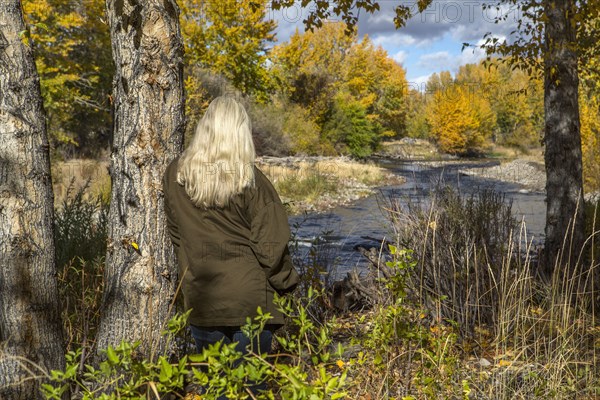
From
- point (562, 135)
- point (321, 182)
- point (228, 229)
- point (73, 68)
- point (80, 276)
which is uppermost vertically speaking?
point (73, 68)

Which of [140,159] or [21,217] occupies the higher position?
[140,159]

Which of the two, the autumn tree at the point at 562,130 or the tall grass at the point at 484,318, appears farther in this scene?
the autumn tree at the point at 562,130

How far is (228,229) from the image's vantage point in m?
2.70

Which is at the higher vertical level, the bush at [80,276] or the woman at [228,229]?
the woman at [228,229]

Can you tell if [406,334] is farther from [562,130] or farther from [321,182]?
[321,182]

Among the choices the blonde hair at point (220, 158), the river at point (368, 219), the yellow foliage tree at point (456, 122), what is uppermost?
the yellow foliage tree at point (456, 122)

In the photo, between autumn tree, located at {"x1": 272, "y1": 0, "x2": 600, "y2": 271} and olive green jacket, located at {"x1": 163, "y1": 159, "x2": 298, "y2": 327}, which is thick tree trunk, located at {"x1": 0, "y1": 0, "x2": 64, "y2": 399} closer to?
olive green jacket, located at {"x1": 163, "y1": 159, "x2": 298, "y2": 327}

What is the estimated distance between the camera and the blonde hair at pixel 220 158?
2609 mm

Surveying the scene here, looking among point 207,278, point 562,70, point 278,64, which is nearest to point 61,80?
point 562,70

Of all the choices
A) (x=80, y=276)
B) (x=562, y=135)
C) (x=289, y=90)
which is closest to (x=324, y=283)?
(x=80, y=276)

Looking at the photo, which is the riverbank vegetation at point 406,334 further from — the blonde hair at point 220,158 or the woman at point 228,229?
the blonde hair at point 220,158

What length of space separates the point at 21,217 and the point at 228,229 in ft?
3.44

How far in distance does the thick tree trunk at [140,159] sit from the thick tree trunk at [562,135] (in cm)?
437

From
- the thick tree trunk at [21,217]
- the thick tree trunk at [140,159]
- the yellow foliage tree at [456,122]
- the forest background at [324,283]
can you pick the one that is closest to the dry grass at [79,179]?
the forest background at [324,283]
